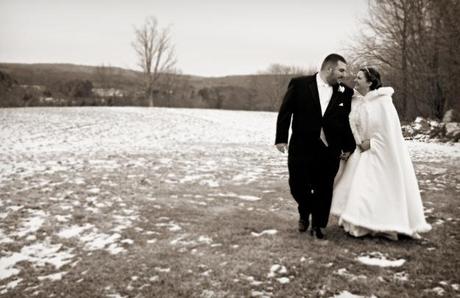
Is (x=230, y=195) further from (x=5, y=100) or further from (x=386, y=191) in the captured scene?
(x=5, y=100)

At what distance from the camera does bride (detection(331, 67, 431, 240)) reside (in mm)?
4668

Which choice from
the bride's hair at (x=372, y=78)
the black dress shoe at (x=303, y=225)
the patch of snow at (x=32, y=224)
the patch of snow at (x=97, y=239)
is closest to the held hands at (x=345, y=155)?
the bride's hair at (x=372, y=78)

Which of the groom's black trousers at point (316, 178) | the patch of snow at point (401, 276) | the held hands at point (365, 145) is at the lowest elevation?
Result: the patch of snow at point (401, 276)

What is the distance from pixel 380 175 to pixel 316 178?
2.45 feet

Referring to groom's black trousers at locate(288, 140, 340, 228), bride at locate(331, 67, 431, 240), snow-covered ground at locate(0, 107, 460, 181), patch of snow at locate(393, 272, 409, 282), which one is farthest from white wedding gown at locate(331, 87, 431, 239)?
snow-covered ground at locate(0, 107, 460, 181)

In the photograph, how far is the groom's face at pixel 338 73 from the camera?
4.64 metres

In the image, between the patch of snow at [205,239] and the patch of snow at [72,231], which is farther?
the patch of snow at [72,231]

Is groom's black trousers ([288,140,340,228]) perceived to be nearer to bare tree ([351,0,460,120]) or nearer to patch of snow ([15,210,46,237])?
patch of snow ([15,210,46,237])

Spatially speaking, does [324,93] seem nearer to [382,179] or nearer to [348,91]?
[348,91]

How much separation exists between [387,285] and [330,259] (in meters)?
0.73

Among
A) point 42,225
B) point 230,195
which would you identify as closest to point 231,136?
point 230,195

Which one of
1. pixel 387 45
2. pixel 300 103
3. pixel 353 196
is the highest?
pixel 387 45

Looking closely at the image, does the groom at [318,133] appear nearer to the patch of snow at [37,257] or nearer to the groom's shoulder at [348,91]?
the groom's shoulder at [348,91]

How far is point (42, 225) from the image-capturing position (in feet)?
19.1
